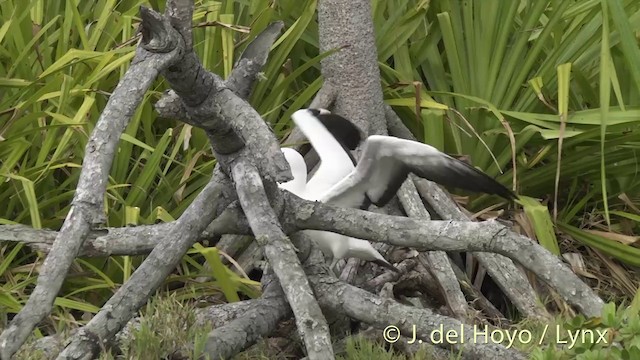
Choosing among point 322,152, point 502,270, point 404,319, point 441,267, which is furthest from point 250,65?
point 502,270

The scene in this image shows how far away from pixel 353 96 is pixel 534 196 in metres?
0.73

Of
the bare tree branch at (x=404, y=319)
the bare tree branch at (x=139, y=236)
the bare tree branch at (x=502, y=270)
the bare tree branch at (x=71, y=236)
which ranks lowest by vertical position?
the bare tree branch at (x=502, y=270)

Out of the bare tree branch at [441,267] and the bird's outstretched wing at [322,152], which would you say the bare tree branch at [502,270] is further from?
the bird's outstretched wing at [322,152]

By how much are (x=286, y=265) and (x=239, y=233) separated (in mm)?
490

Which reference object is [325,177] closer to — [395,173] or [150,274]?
[395,173]

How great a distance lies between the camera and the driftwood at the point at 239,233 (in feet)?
6.49

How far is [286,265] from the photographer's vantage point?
2143mm

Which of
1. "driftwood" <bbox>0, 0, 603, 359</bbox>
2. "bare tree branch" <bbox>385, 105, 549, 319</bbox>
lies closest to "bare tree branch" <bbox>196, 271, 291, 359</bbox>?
"driftwood" <bbox>0, 0, 603, 359</bbox>

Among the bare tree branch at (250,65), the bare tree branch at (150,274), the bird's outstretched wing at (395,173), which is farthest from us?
the bird's outstretched wing at (395,173)

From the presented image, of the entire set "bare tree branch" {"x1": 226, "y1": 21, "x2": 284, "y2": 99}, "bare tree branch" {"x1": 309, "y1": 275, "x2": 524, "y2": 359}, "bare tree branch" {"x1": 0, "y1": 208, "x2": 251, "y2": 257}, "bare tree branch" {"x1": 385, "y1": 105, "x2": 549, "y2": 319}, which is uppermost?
"bare tree branch" {"x1": 226, "y1": 21, "x2": 284, "y2": 99}

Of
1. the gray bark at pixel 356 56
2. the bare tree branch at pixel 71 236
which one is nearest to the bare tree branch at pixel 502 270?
the gray bark at pixel 356 56

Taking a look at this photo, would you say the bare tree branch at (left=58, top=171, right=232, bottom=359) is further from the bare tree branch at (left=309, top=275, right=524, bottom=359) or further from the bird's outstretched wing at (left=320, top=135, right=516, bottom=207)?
the bird's outstretched wing at (left=320, top=135, right=516, bottom=207)

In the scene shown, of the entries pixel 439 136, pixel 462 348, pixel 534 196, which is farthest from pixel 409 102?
pixel 462 348

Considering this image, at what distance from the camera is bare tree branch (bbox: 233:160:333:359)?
2076 mm
